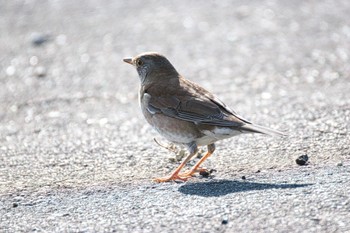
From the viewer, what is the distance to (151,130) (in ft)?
29.9

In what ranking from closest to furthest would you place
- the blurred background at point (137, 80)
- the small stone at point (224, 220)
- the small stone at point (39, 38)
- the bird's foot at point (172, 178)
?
the small stone at point (224, 220)
the bird's foot at point (172, 178)
the blurred background at point (137, 80)
the small stone at point (39, 38)

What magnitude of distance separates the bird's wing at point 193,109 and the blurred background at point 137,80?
51 centimetres

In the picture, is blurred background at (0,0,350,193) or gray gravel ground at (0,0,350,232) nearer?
gray gravel ground at (0,0,350,232)

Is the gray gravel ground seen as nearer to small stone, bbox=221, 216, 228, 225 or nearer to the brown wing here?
small stone, bbox=221, 216, 228, 225

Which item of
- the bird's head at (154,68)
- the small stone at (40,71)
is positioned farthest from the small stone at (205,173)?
the small stone at (40,71)

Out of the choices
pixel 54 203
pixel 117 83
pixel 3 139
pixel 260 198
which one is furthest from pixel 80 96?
pixel 260 198

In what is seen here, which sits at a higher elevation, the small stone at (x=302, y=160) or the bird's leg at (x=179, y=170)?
the small stone at (x=302, y=160)

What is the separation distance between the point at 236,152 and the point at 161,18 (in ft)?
21.0

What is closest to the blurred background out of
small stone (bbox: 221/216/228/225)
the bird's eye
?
the bird's eye

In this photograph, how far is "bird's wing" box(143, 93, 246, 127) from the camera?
7.13 meters

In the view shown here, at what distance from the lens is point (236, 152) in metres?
7.94

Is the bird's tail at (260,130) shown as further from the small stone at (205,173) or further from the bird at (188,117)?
the small stone at (205,173)

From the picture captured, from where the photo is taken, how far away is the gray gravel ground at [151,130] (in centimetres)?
618

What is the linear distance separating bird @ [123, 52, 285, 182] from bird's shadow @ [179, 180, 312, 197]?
1.01 ft
